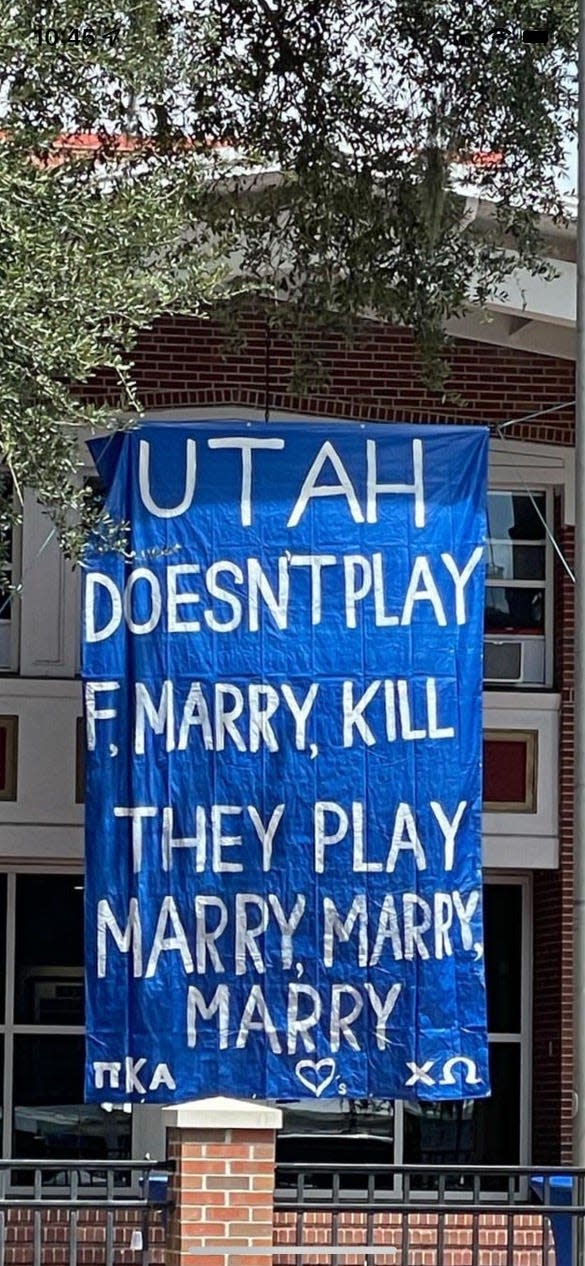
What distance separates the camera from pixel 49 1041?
16562 millimetres

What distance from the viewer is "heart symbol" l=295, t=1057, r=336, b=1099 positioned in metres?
13.1

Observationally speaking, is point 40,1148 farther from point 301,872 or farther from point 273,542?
point 273,542

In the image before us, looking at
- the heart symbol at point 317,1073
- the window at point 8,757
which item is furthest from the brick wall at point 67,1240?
the window at point 8,757

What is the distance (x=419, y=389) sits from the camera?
54.2 feet

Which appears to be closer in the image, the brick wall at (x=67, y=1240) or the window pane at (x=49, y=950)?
the brick wall at (x=67, y=1240)

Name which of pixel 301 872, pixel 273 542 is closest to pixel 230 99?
pixel 273 542

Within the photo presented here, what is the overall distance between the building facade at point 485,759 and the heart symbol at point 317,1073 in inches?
127

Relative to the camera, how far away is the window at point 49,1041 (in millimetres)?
16484

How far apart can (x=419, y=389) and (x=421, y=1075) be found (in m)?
5.36

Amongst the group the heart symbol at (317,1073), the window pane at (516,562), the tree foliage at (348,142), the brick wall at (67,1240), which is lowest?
the brick wall at (67,1240)

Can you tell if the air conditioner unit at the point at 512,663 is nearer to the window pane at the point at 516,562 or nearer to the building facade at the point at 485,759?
the building facade at the point at 485,759

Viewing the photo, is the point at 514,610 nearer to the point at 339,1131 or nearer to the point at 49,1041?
the point at 339,1131

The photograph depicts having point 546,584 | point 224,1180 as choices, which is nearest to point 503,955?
point 546,584

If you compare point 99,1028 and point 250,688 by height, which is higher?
point 250,688
